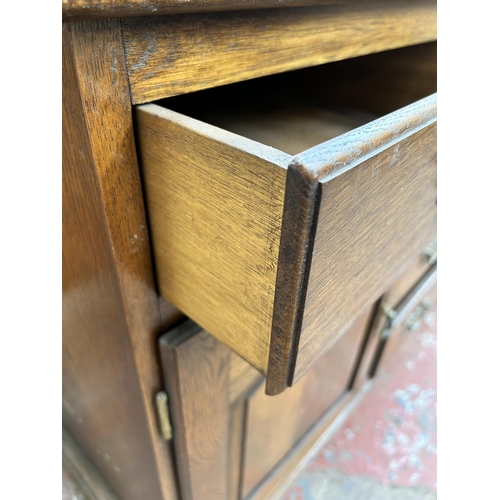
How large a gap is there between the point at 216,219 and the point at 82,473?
767mm

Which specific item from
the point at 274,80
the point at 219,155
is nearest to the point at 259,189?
the point at 219,155

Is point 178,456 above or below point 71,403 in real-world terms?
above

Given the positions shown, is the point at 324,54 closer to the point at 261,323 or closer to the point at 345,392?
the point at 261,323

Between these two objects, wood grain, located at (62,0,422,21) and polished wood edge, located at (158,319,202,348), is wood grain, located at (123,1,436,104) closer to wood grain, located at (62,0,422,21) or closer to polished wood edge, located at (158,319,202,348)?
wood grain, located at (62,0,422,21)

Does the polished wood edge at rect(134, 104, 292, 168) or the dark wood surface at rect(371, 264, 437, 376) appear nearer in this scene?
the polished wood edge at rect(134, 104, 292, 168)

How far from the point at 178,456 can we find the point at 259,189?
0.42m

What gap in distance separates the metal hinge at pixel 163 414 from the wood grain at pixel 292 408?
129 millimetres

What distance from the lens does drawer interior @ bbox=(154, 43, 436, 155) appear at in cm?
44

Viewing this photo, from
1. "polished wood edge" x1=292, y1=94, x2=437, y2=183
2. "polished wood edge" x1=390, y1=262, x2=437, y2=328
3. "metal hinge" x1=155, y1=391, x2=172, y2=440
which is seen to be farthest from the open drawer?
"polished wood edge" x1=390, y1=262, x2=437, y2=328

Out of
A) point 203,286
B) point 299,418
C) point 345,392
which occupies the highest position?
point 203,286

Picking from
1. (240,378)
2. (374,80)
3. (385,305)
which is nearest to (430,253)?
(385,305)

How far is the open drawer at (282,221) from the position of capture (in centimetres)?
23

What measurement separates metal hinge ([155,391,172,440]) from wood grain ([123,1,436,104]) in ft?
1.01

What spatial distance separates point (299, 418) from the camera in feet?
2.65
